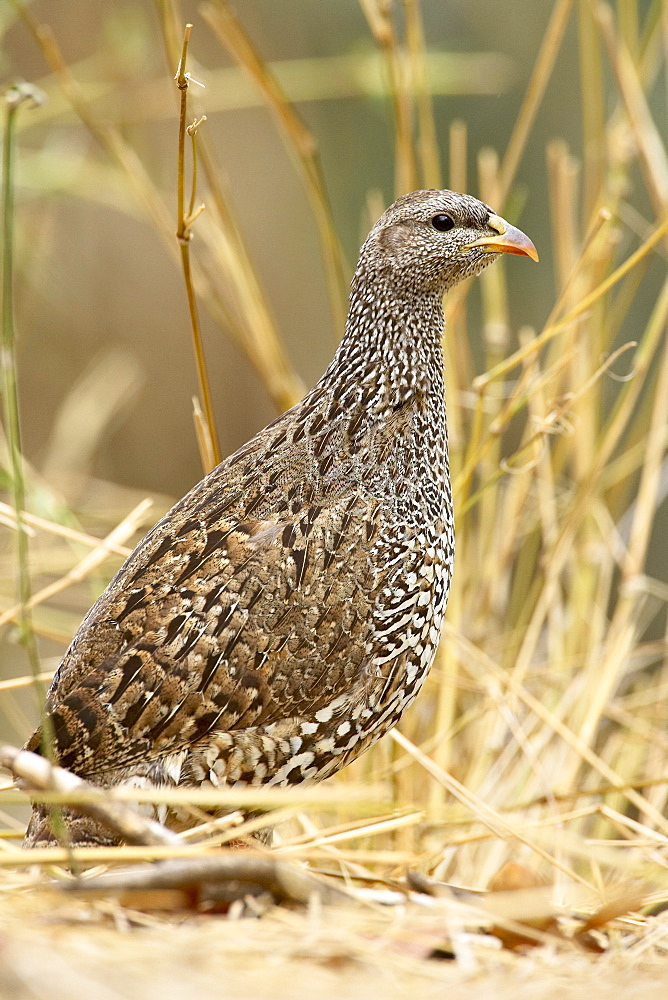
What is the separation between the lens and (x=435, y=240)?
252 cm

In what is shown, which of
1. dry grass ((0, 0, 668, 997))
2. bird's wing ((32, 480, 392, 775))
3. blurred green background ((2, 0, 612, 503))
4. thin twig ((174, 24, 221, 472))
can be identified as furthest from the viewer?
blurred green background ((2, 0, 612, 503))

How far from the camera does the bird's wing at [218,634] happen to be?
81.8 inches

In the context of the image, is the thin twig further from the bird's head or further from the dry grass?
the bird's head

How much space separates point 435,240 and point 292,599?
0.88 m

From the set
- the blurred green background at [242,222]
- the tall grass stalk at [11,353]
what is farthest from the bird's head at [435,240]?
the blurred green background at [242,222]

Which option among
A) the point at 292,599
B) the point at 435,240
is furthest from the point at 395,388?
the point at 292,599

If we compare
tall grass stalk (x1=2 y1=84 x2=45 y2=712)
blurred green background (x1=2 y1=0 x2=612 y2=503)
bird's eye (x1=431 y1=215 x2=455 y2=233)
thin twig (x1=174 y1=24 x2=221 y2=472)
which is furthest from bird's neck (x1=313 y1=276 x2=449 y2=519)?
blurred green background (x1=2 y1=0 x2=612 y2=503)

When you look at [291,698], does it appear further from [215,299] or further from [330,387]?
[215,299]

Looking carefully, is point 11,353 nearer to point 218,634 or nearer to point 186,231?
point 186,231

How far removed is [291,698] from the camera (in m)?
2.15

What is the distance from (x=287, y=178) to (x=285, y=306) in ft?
3.02

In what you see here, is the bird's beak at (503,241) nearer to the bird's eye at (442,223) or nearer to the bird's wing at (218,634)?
the bird's eye at (442,223)

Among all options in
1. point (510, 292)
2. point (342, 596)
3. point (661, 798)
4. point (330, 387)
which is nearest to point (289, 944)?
point (342, 596)

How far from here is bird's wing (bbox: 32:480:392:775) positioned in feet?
6.82
